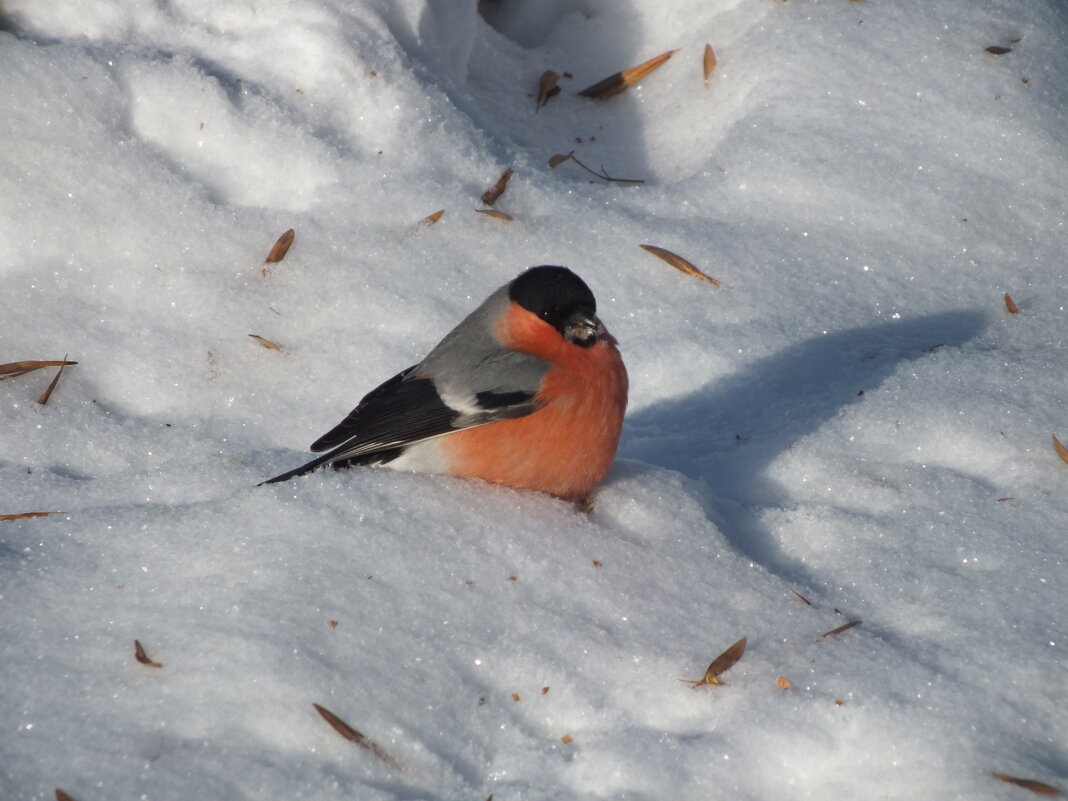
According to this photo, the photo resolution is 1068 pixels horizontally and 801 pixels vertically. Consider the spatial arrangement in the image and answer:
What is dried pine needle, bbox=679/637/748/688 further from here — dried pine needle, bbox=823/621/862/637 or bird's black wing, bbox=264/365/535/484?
bird's black wing, bbox=264/365/535/484

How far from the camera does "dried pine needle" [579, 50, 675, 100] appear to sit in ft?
18.7

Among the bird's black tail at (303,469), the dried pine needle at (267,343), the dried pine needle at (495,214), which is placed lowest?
the dried pine needle at (267,343)

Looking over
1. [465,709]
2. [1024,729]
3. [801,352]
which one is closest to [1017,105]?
[801,352]

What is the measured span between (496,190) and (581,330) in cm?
144

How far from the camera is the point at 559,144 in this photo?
5.49 meters

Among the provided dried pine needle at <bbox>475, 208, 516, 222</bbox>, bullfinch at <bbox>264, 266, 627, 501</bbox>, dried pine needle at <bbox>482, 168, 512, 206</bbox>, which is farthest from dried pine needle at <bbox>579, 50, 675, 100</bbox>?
bullfinch at <bbox>264, 266, 627, 501</bbox>

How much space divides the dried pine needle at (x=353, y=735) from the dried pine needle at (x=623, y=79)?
13.7 ft

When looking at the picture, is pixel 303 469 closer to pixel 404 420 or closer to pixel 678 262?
pixel 404 420

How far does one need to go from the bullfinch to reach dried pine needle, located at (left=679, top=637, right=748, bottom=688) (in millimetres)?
812

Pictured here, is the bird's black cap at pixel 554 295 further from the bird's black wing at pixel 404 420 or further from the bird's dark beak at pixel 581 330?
the bird's black wing at pixel 404 420

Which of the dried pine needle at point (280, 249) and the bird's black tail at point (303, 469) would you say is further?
the dried pine needle at point (280, 249)

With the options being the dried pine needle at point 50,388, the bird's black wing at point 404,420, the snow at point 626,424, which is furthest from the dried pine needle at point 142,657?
the dried pine needle at point 50,388

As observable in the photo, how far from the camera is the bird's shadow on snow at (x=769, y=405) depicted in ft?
12.4

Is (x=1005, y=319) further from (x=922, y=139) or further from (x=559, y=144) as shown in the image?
(x=559, y=144)
